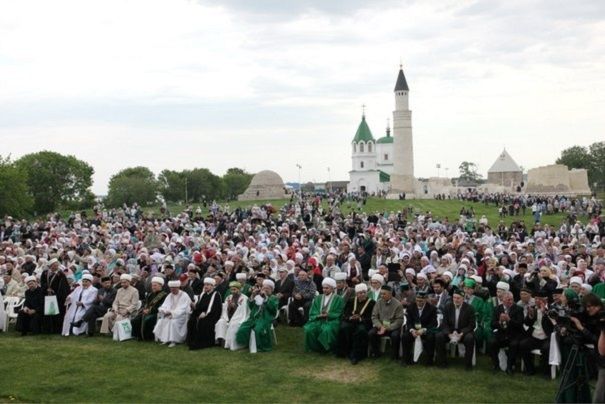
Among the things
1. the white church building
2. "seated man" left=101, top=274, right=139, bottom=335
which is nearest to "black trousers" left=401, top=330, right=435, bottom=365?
"seated man" left=101, top=274, right=139, bottom=335

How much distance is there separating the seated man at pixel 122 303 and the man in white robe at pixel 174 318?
36.2 inches

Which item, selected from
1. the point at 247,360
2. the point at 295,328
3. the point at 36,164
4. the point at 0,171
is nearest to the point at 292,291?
the point at 295,328

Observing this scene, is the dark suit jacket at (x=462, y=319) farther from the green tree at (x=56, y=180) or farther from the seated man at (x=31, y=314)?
the green tree at (x=56, y=180)

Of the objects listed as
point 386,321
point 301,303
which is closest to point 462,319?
point 386,321

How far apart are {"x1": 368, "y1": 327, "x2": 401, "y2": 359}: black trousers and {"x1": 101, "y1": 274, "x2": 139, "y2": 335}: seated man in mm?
4764

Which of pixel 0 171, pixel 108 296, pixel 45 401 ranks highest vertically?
pixel 0 171

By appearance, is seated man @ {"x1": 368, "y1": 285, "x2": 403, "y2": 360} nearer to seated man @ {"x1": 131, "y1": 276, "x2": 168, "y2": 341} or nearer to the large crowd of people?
the large crowd of people

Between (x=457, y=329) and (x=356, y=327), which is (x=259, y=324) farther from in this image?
(x=457, y=329)

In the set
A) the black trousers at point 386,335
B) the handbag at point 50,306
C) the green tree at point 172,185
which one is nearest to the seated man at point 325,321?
the black trousers at point 386,335

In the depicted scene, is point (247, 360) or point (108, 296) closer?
point (247, 360)

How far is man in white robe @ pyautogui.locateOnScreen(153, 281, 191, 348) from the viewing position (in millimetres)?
11633

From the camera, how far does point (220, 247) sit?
64.4ft

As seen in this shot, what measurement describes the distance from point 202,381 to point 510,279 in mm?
6049

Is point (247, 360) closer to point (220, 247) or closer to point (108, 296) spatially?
point (108, 296)
